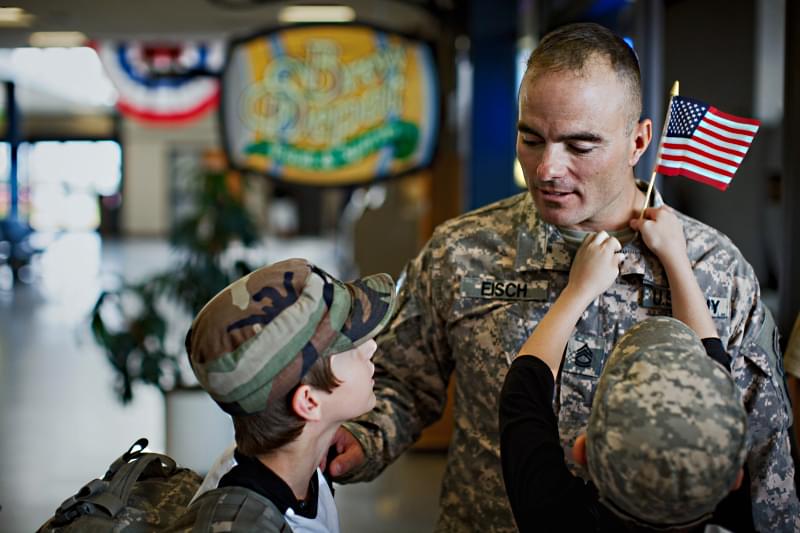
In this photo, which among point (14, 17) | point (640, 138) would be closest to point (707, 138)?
point (640, 138)

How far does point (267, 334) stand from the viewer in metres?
1.33

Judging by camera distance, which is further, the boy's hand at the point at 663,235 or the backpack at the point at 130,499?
the boy's hand at the point at 663,235

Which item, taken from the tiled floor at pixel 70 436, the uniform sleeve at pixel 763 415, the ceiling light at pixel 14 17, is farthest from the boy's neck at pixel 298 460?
the ceiling light at pixel 14 17

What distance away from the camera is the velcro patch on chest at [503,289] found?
5.62ft

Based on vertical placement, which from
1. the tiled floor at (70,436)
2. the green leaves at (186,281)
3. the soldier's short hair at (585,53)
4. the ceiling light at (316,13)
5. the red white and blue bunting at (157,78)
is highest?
the ceiling light at (316,13)

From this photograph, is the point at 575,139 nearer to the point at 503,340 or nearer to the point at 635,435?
the point at 503,340

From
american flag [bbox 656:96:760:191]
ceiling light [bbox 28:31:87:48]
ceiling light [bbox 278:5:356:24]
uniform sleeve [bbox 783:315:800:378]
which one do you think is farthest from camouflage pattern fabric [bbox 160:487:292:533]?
ceiling light [bbox 28:31:87:48]

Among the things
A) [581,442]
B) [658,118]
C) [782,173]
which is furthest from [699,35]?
[581,442]

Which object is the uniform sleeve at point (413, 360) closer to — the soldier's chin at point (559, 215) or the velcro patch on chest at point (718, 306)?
the soldier's chin at point (559, 215)

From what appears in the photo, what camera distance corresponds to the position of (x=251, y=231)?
4.27 meters

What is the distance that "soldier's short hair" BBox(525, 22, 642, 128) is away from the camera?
1523mm

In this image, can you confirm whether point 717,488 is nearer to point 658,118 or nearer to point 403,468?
point 658,118

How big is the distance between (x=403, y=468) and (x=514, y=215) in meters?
3.28

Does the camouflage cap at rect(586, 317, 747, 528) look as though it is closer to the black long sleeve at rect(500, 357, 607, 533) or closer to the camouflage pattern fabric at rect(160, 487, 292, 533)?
the black long sleeve at rect(500, 357, 607, 533)
